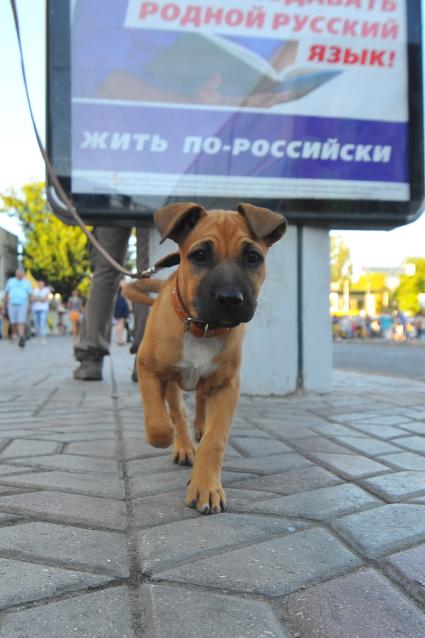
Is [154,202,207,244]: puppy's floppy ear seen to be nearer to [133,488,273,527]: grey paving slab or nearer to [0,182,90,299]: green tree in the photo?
[133,488,273,527]: grey paving slab

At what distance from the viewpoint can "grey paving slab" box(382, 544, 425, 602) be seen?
158 cm

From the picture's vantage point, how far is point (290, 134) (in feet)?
16.3

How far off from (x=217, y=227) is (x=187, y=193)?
2.39 m

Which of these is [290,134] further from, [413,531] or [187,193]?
[413,531]

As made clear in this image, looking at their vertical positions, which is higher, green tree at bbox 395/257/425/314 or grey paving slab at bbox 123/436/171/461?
green tree at bbox 395/257/425/314

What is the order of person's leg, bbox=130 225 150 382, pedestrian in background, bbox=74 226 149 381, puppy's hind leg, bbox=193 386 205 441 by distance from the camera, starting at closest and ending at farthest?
puppy's hind leg, bbox=193 386 205 441 → person's leg, bbox=130 225 150 382 → pedestrian in background, bbox=74 226 149 381

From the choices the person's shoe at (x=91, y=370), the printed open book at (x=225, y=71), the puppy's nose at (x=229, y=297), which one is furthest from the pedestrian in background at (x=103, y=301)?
the puppy's nose at (x=229, y=297)

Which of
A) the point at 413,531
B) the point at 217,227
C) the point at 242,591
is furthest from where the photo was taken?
the point at 217,227

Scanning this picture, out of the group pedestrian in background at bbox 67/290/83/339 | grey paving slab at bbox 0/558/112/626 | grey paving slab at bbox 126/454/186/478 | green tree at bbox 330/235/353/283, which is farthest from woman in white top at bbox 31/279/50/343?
green tree at bbox 330/235/353/283

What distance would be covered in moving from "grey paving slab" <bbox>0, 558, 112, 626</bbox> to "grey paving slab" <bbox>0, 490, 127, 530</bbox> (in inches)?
14.5

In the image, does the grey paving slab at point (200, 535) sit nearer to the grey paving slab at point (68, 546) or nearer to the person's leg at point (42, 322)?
the grey paving slab at point (68, 546)

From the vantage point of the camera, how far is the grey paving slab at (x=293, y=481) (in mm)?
2469

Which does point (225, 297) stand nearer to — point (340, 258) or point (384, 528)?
point (384, 528)

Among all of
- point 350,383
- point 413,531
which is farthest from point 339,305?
point 413,531
